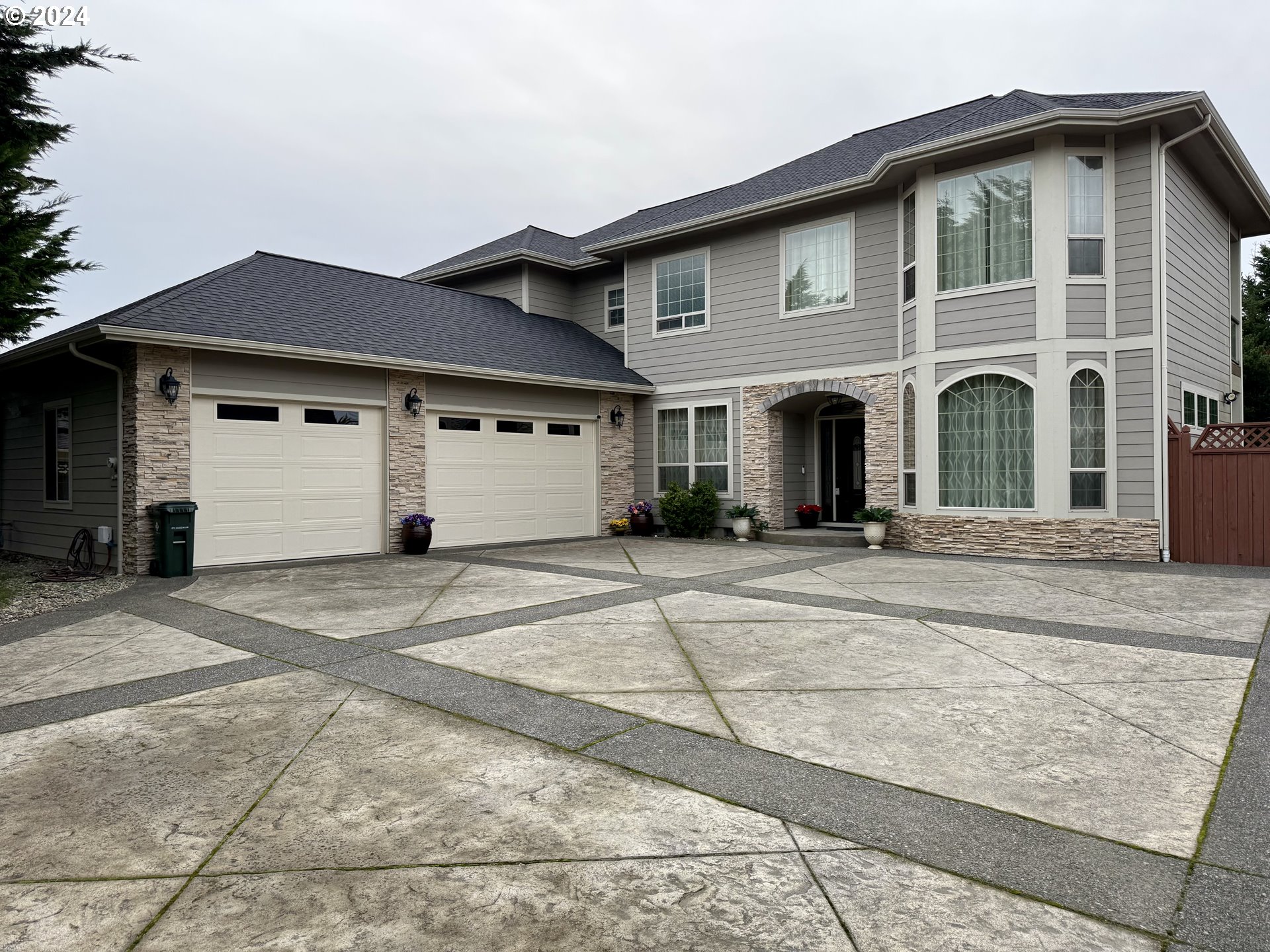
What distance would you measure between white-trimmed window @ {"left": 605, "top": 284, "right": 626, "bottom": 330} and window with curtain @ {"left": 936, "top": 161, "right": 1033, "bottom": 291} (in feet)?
24.8

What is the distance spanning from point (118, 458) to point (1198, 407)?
1585 cm

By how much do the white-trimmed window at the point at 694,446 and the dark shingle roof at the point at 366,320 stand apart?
1111mm

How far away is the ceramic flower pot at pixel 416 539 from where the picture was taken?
474 inches

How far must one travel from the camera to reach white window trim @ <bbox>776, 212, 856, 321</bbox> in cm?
1309

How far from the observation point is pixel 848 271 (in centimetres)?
1315

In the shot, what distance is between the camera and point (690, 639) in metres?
5.90

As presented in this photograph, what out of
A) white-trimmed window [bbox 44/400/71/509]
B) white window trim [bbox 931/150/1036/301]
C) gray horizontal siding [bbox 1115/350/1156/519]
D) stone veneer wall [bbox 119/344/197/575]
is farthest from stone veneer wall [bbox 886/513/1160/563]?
white-trimmed window [bbox 44/400/71/509]

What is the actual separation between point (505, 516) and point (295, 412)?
13.6 ft

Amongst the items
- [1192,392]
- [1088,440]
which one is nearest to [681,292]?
[1088,440]

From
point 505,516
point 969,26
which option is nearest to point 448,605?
point 505,516

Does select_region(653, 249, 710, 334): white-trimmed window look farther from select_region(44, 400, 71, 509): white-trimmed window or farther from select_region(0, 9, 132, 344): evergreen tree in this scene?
select_region(44, 400, 71, 509): white-trimmed window

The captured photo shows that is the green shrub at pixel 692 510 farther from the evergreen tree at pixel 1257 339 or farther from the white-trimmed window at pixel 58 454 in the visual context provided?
the evergreen tree at pixel 1257 339

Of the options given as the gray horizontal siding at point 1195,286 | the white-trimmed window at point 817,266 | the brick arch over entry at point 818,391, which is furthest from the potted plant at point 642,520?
the gray horizontal siding at point 1195,286

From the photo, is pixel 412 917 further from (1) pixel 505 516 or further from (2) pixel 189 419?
(1) pixel 505 516
